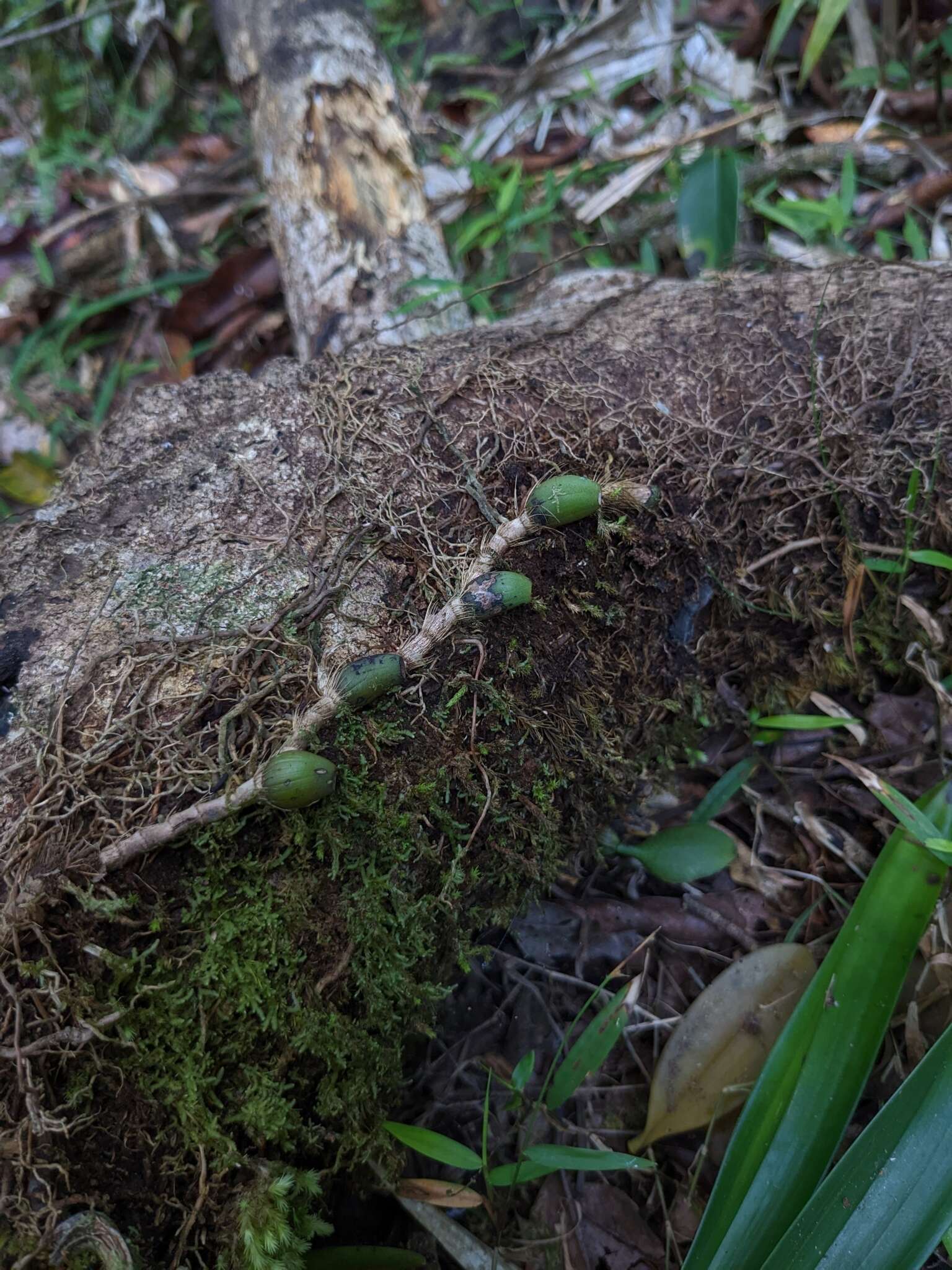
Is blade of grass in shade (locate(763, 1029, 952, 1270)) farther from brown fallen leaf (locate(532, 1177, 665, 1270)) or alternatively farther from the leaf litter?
brown fallen leaf (locate(532, 1177, 665, 1270))

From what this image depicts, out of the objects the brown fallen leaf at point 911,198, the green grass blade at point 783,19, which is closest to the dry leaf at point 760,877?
the brown fallen leaf at point 911,198

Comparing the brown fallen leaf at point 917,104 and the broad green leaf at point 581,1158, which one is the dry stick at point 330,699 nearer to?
the broad green leaf at point 581,1158

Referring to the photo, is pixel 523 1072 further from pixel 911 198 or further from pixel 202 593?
pixel 911 198

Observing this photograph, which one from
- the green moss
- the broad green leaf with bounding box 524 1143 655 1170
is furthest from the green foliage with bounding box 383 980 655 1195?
the green moss

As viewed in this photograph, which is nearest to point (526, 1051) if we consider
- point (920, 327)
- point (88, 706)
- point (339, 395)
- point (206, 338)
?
point (88, 706)

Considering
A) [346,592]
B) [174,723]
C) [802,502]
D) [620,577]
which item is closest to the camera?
[174,723]

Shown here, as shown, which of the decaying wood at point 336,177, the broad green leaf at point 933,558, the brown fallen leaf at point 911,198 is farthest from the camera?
the brown fallen leaf at point 911,198

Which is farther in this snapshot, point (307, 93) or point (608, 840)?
point (307, 93)

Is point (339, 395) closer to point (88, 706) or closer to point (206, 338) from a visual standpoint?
point (88, 706)
